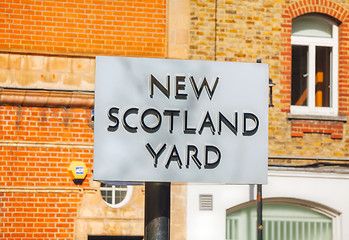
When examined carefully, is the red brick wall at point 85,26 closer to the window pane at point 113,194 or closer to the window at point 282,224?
the window pane at point 113,194

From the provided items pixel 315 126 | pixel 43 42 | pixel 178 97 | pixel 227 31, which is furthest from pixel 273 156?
pixel 178 97

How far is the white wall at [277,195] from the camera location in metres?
10.8

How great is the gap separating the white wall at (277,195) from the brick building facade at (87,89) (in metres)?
0.09

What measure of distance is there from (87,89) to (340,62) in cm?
393

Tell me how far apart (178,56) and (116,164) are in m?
7.16

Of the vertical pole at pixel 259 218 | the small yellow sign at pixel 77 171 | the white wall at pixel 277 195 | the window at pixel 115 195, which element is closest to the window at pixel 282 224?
the white wall at pixel 277 195

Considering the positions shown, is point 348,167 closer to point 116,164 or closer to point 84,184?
point 84,184

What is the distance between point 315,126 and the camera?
11.3m

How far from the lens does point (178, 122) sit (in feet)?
12.7

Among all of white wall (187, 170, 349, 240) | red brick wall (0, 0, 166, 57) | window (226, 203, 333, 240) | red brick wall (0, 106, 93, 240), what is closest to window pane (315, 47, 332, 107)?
white wall (187, 170, 349, 240)

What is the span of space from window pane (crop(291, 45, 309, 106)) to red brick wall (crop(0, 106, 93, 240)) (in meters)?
3.28

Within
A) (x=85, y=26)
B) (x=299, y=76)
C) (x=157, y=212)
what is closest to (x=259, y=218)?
(x=299, y=76)

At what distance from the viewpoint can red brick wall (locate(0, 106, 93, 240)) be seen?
33.6 ft

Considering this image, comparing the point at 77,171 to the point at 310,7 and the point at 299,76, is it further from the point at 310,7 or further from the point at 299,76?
the point at 310,7
